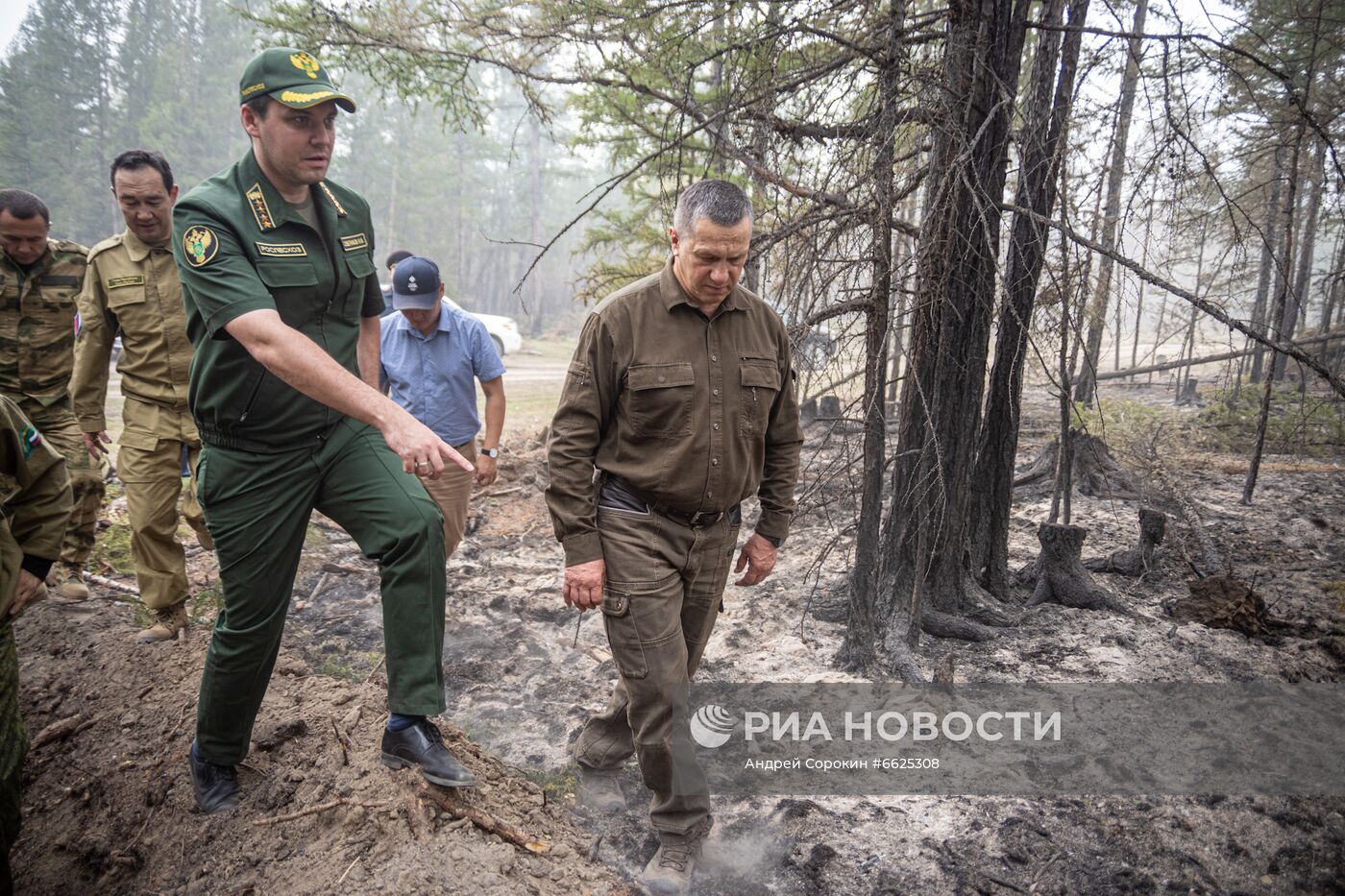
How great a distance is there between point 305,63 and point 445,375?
2.51 metres

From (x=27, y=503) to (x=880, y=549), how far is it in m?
4.27

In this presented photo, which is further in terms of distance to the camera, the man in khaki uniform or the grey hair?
the man in khaki uniform

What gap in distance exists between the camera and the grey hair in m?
2.57

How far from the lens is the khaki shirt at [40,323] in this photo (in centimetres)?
476

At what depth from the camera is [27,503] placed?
7.54ft

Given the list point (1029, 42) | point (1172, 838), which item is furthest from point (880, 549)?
point (1029, 42)

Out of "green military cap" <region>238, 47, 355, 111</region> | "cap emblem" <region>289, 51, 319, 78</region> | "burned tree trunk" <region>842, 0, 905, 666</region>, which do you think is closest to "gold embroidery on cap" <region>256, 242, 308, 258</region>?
"green military cap" <region>238, 47, 355, 111</region>

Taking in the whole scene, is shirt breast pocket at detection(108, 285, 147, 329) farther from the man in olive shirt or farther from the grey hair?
the grey hair

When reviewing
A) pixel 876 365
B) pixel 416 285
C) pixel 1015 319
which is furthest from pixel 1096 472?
pixel 416 285

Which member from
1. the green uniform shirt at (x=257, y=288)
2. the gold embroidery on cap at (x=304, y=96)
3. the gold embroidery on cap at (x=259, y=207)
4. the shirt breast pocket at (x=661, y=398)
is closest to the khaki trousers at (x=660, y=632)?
the shirt breast pocket at (x=661, y=398)

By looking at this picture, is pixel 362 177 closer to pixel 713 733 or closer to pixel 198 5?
pixel 198 5

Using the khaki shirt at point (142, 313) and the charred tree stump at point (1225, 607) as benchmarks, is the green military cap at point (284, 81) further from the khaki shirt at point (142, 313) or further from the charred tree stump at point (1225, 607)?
the charred tree stump at point (1225, 607)

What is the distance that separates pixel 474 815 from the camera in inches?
106

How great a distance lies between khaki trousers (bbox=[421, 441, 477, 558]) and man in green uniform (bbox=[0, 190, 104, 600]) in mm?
2256
